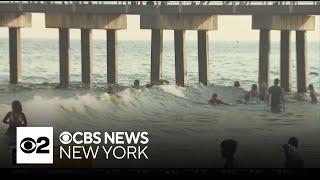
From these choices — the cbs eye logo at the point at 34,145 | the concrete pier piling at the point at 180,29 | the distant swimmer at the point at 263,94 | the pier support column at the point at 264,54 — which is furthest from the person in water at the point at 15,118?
the pier support column at the point at 264,54

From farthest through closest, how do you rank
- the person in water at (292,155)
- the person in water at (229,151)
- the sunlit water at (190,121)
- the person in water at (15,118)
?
the sunlit water at (190,121)
the person in water at (15,118)
the person in water at (229,151)
the person in water at (292,155)

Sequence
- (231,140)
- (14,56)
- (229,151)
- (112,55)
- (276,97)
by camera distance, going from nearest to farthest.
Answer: (231,140), (229,151), (276,97), (112,55), (14,56)

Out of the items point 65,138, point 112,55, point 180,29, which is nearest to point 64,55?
point 112,55

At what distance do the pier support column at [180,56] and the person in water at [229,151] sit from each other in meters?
15.5

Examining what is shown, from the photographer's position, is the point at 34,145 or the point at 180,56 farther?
the point at 180,56

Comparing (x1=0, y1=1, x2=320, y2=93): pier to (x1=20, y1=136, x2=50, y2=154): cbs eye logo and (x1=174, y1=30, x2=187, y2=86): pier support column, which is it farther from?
(x1=20, y1=136, x2=50, y2=154): cbs eye logo

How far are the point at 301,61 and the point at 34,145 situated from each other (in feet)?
54.9

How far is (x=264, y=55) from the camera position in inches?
1000

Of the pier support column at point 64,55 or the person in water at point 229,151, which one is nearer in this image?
the person in water at point 229,151

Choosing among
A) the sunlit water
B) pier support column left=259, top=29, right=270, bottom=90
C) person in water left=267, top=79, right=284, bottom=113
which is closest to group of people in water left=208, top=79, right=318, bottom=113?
person in water left=267, top=79, right=284, bottom=113

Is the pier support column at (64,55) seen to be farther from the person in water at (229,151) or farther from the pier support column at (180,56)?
the person in water at (229,151)

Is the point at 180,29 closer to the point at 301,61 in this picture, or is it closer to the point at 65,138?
the point at 301,61

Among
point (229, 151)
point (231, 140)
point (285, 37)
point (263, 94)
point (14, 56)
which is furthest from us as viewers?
point (14, 56)

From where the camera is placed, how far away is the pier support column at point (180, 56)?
87.5 ft
